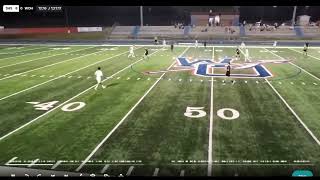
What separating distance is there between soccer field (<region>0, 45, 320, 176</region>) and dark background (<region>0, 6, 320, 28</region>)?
41.1 metres

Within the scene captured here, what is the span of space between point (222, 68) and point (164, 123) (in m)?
14.3

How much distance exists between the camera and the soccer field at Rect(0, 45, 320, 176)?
31.6ft

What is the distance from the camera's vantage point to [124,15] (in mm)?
66438

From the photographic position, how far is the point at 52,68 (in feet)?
89.4

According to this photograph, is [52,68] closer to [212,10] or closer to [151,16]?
[151,16]

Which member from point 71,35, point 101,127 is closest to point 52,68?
point 101,127

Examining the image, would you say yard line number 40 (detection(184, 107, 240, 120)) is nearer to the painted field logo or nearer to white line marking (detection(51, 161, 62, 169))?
white line marking (detection(51, 161, 62, 169))

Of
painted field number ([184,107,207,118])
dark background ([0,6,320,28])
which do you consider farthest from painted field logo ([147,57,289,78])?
dark background ([0,6,320,28])

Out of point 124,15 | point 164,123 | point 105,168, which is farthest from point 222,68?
point 124,15

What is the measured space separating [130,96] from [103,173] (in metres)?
8.56

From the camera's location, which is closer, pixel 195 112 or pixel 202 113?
pixel 202 113

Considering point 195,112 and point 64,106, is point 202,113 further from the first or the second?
point 64,106

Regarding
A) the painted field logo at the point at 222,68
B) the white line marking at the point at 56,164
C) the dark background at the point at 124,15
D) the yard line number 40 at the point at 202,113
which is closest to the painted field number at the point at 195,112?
the yard line number 40 at the point at 202,113

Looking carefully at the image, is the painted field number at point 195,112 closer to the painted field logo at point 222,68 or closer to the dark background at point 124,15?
the painted field logo at point 222,68
